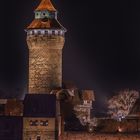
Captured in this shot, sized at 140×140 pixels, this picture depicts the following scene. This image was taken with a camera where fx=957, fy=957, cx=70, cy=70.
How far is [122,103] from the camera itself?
94.9 metres

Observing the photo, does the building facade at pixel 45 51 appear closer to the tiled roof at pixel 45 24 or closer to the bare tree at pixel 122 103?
the tiled roof at pixel 45 24

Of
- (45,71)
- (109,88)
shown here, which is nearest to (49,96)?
(45,71)

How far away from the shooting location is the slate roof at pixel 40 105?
75562 mm

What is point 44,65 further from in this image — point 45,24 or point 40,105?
point 40,105

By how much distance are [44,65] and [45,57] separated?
0.72m

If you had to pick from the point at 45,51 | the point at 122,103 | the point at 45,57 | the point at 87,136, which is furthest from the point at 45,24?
the point at 87,136

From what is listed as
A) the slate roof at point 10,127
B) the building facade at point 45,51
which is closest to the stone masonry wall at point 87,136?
the slate roof at point 10,127

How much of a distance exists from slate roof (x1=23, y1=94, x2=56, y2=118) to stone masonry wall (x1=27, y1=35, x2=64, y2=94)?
24.8 feet

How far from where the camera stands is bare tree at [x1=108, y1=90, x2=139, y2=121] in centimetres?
9093

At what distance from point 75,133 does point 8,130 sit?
7.37 meters

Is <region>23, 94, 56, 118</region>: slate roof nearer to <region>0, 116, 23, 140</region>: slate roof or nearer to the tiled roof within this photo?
<region>0, 116, 23, 140</region>: slate roof

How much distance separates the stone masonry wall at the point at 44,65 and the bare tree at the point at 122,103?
740 cm

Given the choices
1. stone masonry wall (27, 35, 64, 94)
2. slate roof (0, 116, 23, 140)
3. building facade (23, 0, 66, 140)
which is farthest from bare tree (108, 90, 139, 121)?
slate roof (0, 116, 23, 140)

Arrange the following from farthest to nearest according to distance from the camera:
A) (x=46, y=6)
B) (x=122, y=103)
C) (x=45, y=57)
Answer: (x=122, y=103) → (x=46, y=6) → (x=45, y=57)
